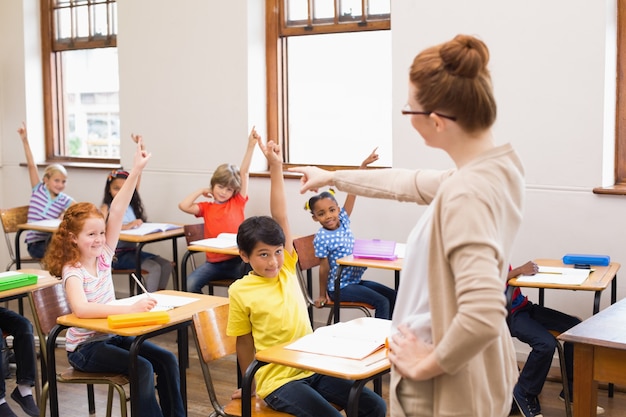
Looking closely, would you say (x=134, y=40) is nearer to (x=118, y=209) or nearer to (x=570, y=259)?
(x=118, y=209)

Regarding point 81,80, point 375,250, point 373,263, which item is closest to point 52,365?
point 373,263

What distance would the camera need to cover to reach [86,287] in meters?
3.08

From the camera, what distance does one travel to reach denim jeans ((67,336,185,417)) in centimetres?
295

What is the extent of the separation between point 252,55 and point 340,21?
656mm

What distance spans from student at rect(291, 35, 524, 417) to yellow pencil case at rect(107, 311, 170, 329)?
1532mm

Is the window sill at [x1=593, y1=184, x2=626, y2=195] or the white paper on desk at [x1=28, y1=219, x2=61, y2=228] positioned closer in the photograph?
the window sill at [x1=593, y1=184, x2=626, y2=195]

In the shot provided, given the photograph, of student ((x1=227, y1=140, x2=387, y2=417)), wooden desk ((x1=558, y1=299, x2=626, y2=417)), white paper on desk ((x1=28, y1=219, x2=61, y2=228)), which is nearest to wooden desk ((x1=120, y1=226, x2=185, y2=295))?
white paper on desk ((x1=28, y1=219, x2=61, y2=228))

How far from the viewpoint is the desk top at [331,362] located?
7.14ft

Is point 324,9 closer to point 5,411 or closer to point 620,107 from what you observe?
point 620,107

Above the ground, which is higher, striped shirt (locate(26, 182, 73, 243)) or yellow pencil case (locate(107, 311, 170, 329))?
striped shirt (locate(26, 182, 73, 243))

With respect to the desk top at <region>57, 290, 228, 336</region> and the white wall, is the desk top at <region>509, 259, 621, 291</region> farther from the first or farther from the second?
the desk top at <region>57, 290, 228, 336</region>

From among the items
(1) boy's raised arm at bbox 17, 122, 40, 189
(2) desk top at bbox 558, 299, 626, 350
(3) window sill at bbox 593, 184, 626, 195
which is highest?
(1) boy's raised arm at bbox 17, 122, 40, 189

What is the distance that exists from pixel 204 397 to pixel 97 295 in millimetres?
1010

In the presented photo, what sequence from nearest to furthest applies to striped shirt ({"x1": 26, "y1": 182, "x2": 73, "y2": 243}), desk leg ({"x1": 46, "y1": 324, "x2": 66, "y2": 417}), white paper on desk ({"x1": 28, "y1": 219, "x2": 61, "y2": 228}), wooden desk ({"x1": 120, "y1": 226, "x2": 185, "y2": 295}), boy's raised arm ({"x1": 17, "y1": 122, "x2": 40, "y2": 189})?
desk leg ({"x1": 46, "y1": 324, "x2": 66, "y2": 417}), wooden desk ({"x1": 120, "y1": 226, "x2": 185, "y2": 295}), white paper on desk ({"x1": 28, "y1": 219, "x2": 61, "y2": 228}), striped shirt ({"x1": 26, "y1": 182, "x2": 73, "y2": 243}), boy's raised arm ({"x1": 17, "y1": 122, "x2": 40, "y2": 189})
